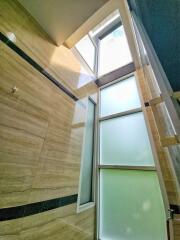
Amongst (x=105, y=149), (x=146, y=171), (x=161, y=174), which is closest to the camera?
(x=161, y=174)

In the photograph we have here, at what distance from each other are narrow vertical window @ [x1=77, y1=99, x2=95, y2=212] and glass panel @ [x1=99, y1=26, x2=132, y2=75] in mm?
1020

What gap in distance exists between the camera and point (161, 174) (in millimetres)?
1392

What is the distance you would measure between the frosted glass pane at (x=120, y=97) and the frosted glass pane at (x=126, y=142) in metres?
0.19

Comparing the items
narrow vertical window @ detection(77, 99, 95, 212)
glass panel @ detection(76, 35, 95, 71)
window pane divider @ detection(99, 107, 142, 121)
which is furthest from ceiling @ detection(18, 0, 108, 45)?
window pane divider @ detection(99, 107, 142, 121)

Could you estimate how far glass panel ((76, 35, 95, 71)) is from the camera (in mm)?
2613

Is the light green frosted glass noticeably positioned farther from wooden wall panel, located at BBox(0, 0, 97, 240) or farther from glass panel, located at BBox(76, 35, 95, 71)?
glass panel, located at BBox(76, 35, 95, 71)

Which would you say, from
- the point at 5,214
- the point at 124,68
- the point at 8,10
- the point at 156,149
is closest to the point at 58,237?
the point at 5,214

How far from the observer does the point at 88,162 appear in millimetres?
2078

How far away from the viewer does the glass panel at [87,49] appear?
2613mm

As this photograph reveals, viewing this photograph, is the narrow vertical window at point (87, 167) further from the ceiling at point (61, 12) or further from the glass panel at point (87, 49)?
the ceiling at point (61, 12)

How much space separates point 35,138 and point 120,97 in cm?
173

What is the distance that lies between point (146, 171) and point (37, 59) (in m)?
1.88

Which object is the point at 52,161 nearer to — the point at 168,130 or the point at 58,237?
the point at 58,237

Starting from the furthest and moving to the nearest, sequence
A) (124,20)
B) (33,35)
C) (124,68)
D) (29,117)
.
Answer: (124,68)
(124,20)
(33,35)
(29,117)
